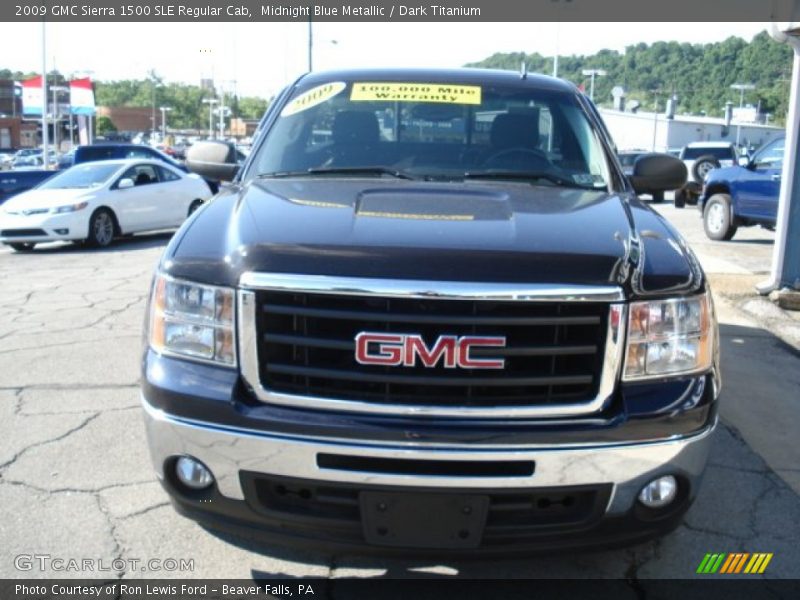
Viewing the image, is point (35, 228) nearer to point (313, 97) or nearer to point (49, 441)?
point (49, 441)

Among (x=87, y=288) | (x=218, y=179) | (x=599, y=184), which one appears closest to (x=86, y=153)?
(x=87, y=288)

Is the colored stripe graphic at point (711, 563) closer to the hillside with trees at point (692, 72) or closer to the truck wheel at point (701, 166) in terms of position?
the truck wheel at point (701, 166)

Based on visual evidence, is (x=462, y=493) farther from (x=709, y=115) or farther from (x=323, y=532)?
(x=709, y=115)

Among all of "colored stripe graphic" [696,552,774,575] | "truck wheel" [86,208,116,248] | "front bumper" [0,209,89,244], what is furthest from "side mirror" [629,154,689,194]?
"truck wheel" [86,208,116,248]

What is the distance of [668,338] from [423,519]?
97 cm

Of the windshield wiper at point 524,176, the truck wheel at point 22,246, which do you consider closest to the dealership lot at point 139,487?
the windshield wiper at point 524,176

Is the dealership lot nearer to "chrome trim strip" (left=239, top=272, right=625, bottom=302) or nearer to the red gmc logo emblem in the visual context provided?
the red gmc logo emblem

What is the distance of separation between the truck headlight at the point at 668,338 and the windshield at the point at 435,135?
3.68 feet

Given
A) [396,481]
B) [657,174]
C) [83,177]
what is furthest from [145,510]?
[83,177]

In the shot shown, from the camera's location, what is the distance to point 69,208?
41.6 ft

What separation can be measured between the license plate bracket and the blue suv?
467 inches

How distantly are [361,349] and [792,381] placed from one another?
4.32 meters

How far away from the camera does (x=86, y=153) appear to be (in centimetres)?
1995

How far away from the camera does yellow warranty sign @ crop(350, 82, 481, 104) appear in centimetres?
408
